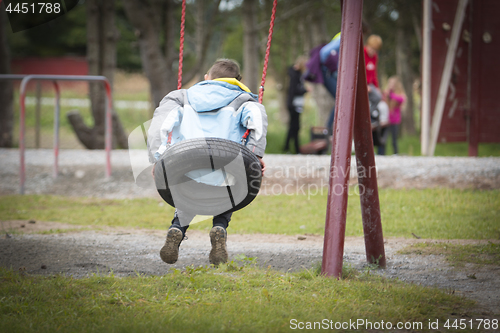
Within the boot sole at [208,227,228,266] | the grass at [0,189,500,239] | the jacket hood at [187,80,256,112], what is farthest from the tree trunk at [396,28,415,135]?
the boot sole at [208,227,228,266]

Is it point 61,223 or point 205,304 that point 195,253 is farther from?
point 61,223

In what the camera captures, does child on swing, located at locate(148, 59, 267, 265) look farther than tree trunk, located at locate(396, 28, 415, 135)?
No

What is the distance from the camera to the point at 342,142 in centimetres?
353

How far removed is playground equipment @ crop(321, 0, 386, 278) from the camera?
11.3 ft

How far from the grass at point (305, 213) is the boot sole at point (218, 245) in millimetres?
2027

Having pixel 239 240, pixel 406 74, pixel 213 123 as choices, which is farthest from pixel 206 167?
pixel 406 74

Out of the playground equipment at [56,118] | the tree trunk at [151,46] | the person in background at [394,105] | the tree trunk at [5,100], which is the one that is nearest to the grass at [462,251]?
the playground equipment at [56,118]

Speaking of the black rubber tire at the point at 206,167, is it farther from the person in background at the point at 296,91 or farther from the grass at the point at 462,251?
the person in background at the point at 296,91

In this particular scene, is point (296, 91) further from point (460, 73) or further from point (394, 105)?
point (460, 73)

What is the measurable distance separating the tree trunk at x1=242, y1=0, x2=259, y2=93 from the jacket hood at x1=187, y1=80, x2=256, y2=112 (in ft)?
33.4

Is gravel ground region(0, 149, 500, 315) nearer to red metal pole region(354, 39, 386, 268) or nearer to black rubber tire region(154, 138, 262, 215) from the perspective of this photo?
red metal pole region(354, 39, 386, 268)

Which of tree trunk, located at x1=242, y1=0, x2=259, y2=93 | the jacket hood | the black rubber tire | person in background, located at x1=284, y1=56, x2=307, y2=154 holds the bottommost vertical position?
the black rubber tire

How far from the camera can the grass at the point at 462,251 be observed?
398 cm

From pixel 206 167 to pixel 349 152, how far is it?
3.14ft
